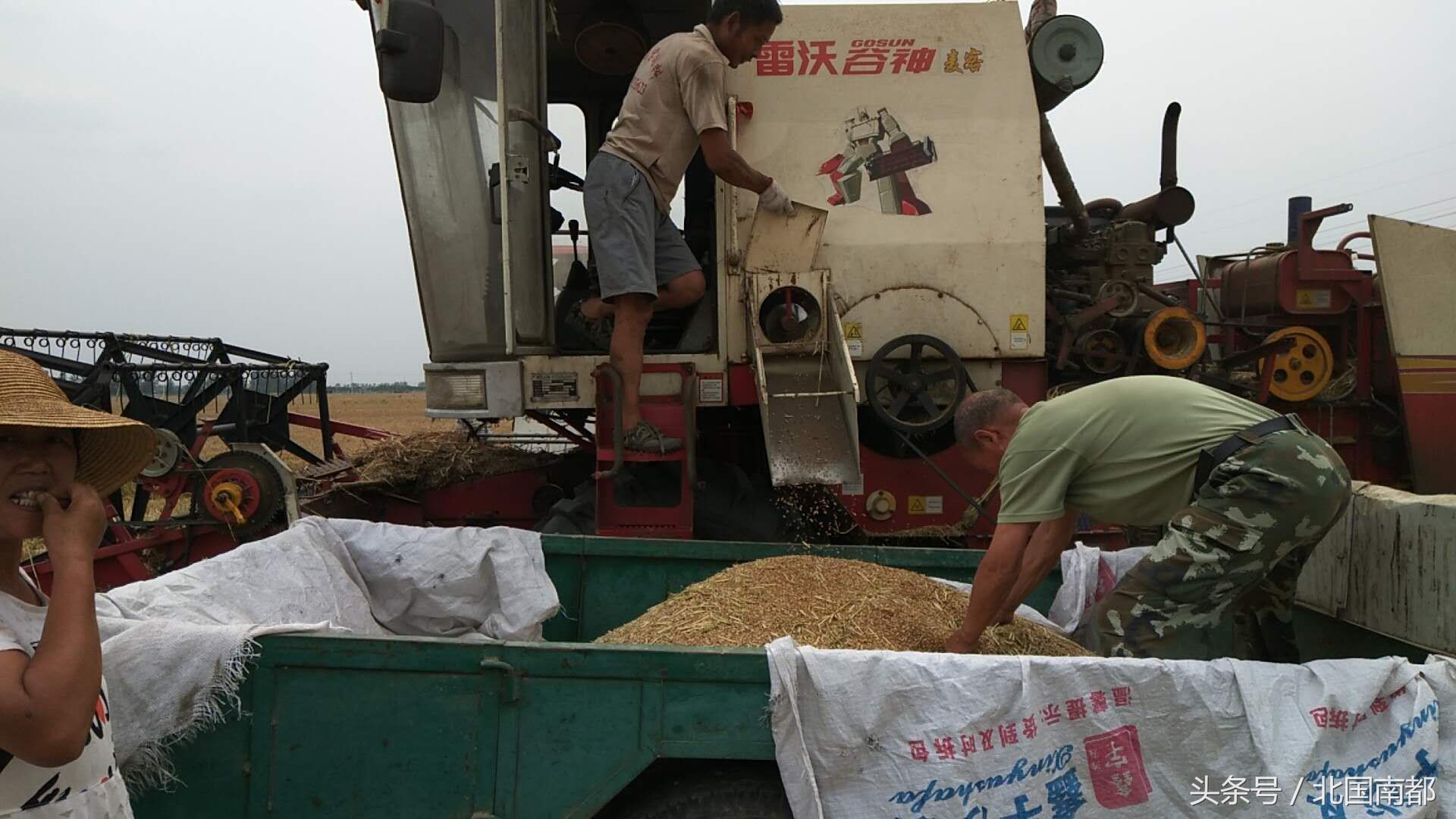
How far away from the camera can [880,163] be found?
4375 mm

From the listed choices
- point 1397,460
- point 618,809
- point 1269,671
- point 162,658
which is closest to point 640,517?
point 618,809

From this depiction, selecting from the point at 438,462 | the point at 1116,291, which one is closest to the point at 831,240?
the point at 1116,291

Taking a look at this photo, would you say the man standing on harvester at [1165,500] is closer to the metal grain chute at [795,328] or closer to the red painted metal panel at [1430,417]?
the metal grain chute at [795,328]

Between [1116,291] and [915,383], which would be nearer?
[915,383]

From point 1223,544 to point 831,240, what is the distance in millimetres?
2321

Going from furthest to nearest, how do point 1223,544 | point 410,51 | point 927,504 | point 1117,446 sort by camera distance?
point 927,504
point 410,51
point 1117,446
point 1223,544

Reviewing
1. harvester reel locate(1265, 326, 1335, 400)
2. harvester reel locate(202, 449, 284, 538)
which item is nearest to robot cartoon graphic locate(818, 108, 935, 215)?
harvester reel locate(1265, 326, 1335, 400)

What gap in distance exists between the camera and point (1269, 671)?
2.08 m

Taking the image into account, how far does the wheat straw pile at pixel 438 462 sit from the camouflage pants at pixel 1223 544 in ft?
10.7

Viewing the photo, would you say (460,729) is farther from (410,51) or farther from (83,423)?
(410,51)

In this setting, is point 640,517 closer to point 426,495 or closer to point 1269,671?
point 426,495

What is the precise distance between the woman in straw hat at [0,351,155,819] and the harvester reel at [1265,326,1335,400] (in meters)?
4.92

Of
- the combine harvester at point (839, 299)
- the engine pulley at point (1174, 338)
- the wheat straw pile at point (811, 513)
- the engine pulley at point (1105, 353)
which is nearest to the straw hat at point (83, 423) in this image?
the combine harvester at point (839, 299)

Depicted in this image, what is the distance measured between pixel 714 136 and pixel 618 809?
8.66 feet
